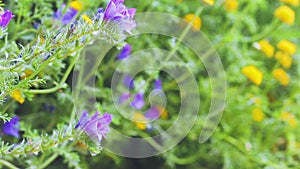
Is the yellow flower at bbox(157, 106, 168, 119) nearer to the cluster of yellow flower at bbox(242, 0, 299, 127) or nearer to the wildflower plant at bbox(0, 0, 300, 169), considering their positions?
the wildflower plant at bbox(0, 0, 300, 169)

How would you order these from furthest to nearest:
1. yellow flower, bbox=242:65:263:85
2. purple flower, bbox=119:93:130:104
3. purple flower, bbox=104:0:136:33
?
yellow flower, bbox=242:65:263:85 < purple flower, bbox=119:93:130:104 < purple flower, bbox=104:0:136:33

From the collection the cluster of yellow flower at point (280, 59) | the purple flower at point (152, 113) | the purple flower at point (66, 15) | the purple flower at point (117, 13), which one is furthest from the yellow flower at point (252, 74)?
the purple flower at point (117, 13)

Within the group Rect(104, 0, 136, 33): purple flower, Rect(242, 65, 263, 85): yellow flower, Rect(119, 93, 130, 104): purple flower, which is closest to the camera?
Rect(104, 0, 136, 33): purple flower

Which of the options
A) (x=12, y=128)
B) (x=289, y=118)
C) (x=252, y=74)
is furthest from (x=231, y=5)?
(x=12, y=128)

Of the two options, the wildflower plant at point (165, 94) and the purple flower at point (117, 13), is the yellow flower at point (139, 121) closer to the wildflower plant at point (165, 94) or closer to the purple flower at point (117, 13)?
the wildflower plant at point (165, 94)

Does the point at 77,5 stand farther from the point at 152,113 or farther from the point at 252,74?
the point at 252,74

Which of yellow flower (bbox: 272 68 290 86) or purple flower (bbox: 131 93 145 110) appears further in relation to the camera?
yellow flower (bbox: 272 68 290 86)

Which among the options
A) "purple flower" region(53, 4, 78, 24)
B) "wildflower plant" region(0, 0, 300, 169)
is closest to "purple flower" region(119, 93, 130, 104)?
"wildflower plant" region(0, 0, 300, 169)
